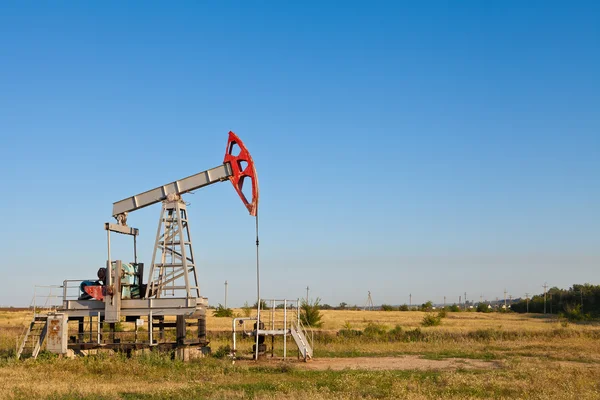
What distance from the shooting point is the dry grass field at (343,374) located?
15.7 metres

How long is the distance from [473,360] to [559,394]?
9.20 m

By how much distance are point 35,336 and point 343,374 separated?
11.7 metres

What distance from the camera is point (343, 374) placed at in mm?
19047

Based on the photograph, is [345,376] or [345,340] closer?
[345,376]

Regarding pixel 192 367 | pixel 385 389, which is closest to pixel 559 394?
pixel 385 389

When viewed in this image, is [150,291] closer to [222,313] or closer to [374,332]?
[374,332]

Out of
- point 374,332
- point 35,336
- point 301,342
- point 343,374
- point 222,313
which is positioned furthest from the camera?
point 222,313

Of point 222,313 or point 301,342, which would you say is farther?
point 222,313

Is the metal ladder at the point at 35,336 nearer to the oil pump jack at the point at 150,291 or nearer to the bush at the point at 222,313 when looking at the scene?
the oil pump jack at the point at 150,291

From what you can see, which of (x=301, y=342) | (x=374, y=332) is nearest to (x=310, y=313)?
(x=374, y=332)

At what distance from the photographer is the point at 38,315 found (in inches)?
949

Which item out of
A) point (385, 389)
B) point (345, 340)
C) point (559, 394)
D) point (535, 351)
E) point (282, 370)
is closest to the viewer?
point (559, 394)

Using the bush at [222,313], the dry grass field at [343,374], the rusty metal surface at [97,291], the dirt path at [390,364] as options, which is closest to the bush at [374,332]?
the dry grass field at [343,374]

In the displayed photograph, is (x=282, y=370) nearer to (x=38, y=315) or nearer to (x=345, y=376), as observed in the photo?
(x=345, y=376)
